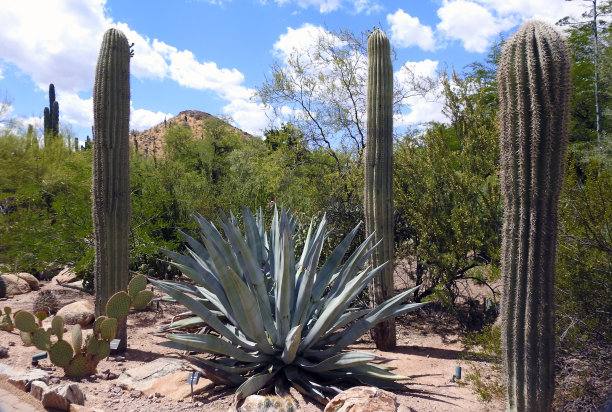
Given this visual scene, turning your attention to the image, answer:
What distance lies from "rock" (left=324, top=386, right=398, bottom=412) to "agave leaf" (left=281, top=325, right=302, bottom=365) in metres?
0.59

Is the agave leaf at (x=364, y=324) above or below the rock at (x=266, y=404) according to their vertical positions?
above

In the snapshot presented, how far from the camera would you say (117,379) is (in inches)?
182

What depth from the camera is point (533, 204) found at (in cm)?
337

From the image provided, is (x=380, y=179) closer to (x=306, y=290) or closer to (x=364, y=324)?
(x=306, y=290)

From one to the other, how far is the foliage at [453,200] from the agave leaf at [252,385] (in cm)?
343

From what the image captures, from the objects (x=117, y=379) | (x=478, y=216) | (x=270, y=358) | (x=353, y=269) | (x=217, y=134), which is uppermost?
(x=217, y=134)

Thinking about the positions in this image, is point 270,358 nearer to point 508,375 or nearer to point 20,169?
point 508,375

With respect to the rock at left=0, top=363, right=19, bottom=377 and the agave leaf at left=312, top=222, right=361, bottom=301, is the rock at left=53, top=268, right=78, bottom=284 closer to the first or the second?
the rock at left=0, top=363, right=19, bottom=377

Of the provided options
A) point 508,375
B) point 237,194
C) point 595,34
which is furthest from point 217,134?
point 508,375

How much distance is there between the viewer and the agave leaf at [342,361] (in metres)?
3.89

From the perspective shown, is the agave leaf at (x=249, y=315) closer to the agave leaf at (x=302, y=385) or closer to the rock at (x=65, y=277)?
the agave leaf at (x=302, y=385)

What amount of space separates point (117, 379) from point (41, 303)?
3.56 metres

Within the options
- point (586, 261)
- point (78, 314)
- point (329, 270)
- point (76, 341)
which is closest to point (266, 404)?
point (329, 270)

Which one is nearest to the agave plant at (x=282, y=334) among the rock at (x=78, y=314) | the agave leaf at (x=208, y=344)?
the agave leaf at (x=208, y=344)
